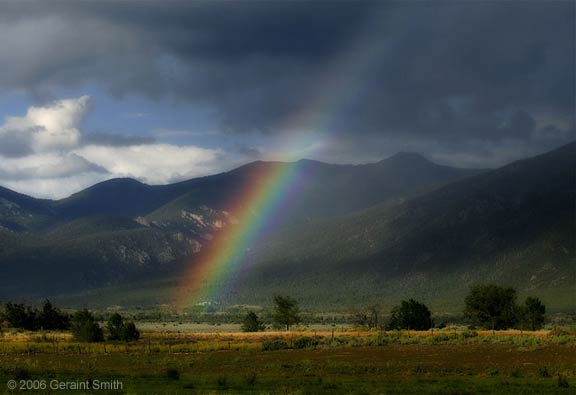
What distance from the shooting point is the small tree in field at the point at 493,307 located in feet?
343

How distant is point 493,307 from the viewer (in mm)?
105062

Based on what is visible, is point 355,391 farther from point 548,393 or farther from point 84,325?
point 84,325

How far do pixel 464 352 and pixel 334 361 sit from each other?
1407 cm

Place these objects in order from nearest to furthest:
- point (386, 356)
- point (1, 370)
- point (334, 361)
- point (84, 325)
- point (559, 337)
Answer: point (1, 370) < point (334, 361) < point (386, 356) < point (559, 337) < point (84, 325)

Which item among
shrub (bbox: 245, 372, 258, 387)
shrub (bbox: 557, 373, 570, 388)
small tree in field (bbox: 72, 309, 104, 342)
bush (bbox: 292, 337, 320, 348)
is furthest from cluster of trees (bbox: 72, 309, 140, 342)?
shrub (bbox: 557, 373, 570, 388)

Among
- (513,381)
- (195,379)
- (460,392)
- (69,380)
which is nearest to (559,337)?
(513,381)

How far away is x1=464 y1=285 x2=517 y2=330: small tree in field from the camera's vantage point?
10469 cm

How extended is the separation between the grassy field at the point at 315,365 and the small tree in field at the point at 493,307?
26.1m

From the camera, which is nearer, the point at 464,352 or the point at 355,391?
the point at 355,391

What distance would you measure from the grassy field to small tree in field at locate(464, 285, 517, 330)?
85.7 feet

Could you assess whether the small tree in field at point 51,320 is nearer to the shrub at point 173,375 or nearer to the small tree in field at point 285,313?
the small tree in field at point 285,313

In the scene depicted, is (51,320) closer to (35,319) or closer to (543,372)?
(35,319)

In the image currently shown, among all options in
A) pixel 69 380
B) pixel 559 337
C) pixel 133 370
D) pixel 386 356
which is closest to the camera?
pixel 69 380

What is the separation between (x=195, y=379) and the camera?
41812 mm
